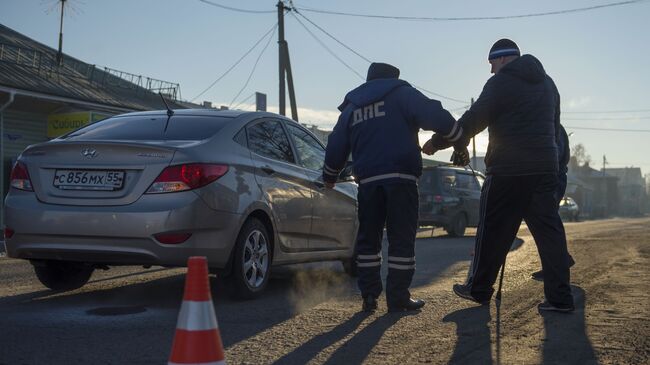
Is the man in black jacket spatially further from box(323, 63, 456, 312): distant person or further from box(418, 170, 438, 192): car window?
box(418, 170, 438, 192): car window

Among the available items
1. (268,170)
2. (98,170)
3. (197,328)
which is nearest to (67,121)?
(268,170)

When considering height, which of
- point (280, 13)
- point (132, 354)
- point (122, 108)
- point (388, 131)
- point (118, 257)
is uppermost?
point (280, 13)

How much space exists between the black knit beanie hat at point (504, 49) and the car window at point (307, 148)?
229cm

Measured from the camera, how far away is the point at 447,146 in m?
5.18

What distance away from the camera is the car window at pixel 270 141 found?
6039 mm

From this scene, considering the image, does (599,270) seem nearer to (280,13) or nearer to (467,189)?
(467,189)

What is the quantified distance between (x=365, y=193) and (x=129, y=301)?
2034 mm

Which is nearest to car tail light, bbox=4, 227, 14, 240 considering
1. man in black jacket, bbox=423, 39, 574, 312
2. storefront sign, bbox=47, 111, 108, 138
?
man in black jacket, bbox=423, 39, 574, 312

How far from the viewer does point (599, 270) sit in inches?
297

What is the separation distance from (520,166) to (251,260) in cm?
221

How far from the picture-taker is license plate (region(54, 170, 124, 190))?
5.07 meters

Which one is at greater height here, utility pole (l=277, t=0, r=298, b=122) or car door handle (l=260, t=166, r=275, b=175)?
utility pole (l=277, t=0, r=298, b=122)

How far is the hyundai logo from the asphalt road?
111cm

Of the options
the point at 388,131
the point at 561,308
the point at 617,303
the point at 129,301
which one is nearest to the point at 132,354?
the point at 129,301
